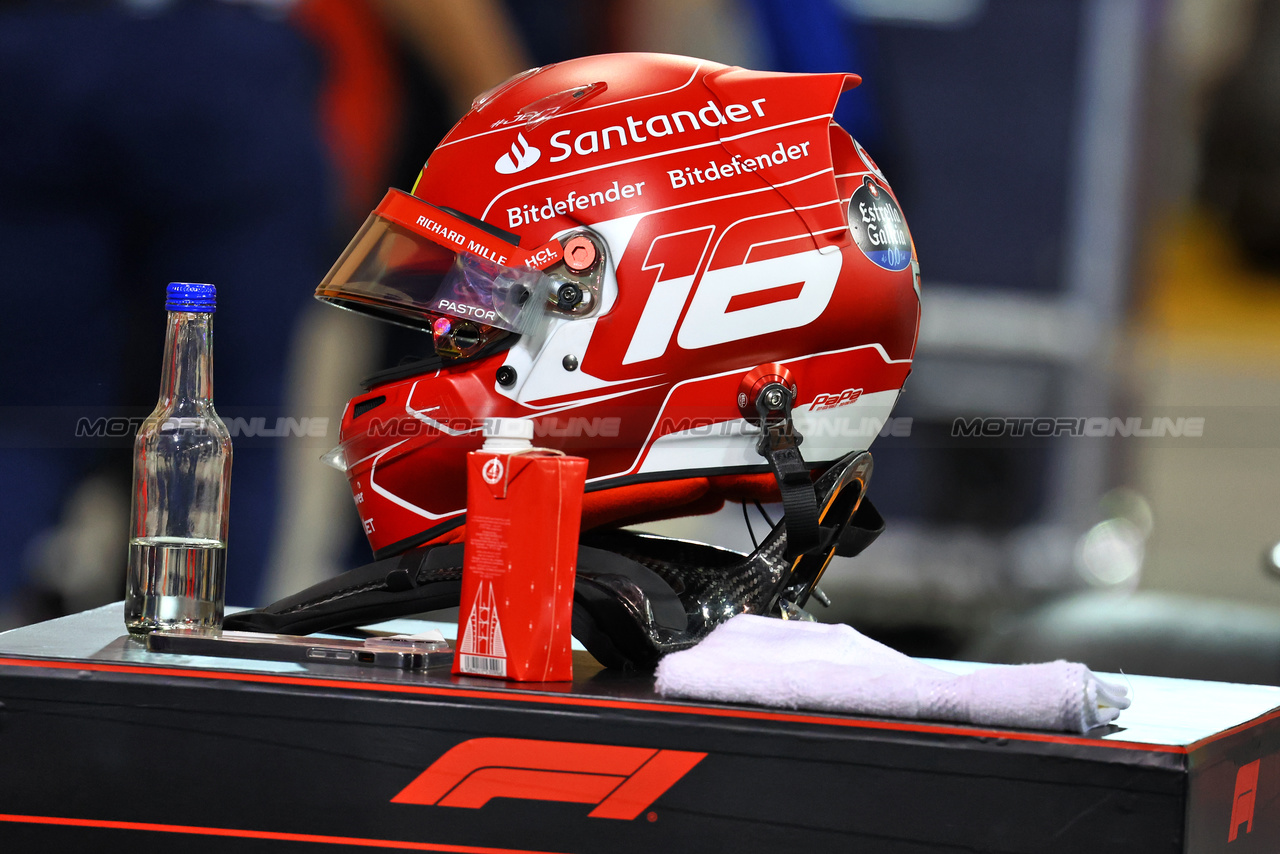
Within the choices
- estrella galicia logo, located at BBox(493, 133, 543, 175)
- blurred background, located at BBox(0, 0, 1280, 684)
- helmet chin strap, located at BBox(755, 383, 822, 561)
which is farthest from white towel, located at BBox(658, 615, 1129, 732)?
blurred background, located at BBox(0, 0, 1280, 684)

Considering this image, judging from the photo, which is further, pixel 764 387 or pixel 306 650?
pixel 764 387

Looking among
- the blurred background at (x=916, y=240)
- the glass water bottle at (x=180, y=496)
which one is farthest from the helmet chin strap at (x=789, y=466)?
the blurred background at (x=916, y=240)

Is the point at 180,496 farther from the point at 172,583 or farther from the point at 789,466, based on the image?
the point at 789,466

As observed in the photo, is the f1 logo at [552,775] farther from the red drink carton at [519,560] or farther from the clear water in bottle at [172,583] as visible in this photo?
the clear water in bottle at [172,583]

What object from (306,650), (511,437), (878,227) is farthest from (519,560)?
(878,227)

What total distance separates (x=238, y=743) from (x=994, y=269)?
1.65 m

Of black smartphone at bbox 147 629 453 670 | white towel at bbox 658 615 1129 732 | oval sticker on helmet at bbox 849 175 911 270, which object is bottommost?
black smartphone at bbox 147 629 453 670

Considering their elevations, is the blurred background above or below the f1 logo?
above

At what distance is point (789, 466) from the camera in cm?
104

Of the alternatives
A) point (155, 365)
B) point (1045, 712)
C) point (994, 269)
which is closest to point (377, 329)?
point (155, 365)

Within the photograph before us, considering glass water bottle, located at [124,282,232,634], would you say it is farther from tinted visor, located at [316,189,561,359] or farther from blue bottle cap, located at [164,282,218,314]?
tinted visor, located at [316,189,561,359]

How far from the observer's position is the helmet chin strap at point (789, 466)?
40.6 inches

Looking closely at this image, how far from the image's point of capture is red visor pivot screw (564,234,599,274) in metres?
1.02

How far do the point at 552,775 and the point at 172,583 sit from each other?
0.41 meters
